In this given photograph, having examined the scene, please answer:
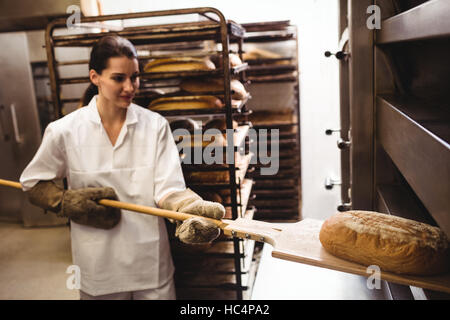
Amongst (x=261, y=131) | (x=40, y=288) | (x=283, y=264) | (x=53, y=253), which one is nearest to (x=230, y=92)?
(x=283, y=264)

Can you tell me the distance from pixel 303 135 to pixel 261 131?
0.40 metres

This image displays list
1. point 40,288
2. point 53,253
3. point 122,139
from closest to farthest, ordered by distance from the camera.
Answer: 1. point 122,139
2. point 40,288
3. point 53,253

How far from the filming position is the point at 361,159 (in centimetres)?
150

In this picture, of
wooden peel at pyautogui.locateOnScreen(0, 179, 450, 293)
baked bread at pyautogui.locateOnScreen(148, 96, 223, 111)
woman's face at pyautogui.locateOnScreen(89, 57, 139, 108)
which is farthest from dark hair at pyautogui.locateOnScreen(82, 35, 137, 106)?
wooden peel at pyautogui.locateOnScreen(0, 179, 450, 293)

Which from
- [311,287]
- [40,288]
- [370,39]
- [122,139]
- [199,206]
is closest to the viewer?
[370,39]

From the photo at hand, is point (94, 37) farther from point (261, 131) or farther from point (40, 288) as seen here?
point (40, 288)

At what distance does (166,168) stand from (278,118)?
1796 millimetres

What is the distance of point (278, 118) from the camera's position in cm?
343

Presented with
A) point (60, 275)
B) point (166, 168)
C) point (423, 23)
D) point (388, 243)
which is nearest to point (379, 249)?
point (388, 243)

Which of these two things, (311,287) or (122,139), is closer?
(311,287)

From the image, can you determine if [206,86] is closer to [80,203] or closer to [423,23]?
[80,203]

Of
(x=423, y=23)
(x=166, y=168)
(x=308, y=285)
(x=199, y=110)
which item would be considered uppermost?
(x=423, y=23)

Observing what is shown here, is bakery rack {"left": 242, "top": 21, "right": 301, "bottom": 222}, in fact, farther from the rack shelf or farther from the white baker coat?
the rack shelf

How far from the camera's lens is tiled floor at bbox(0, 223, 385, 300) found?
159 cm
